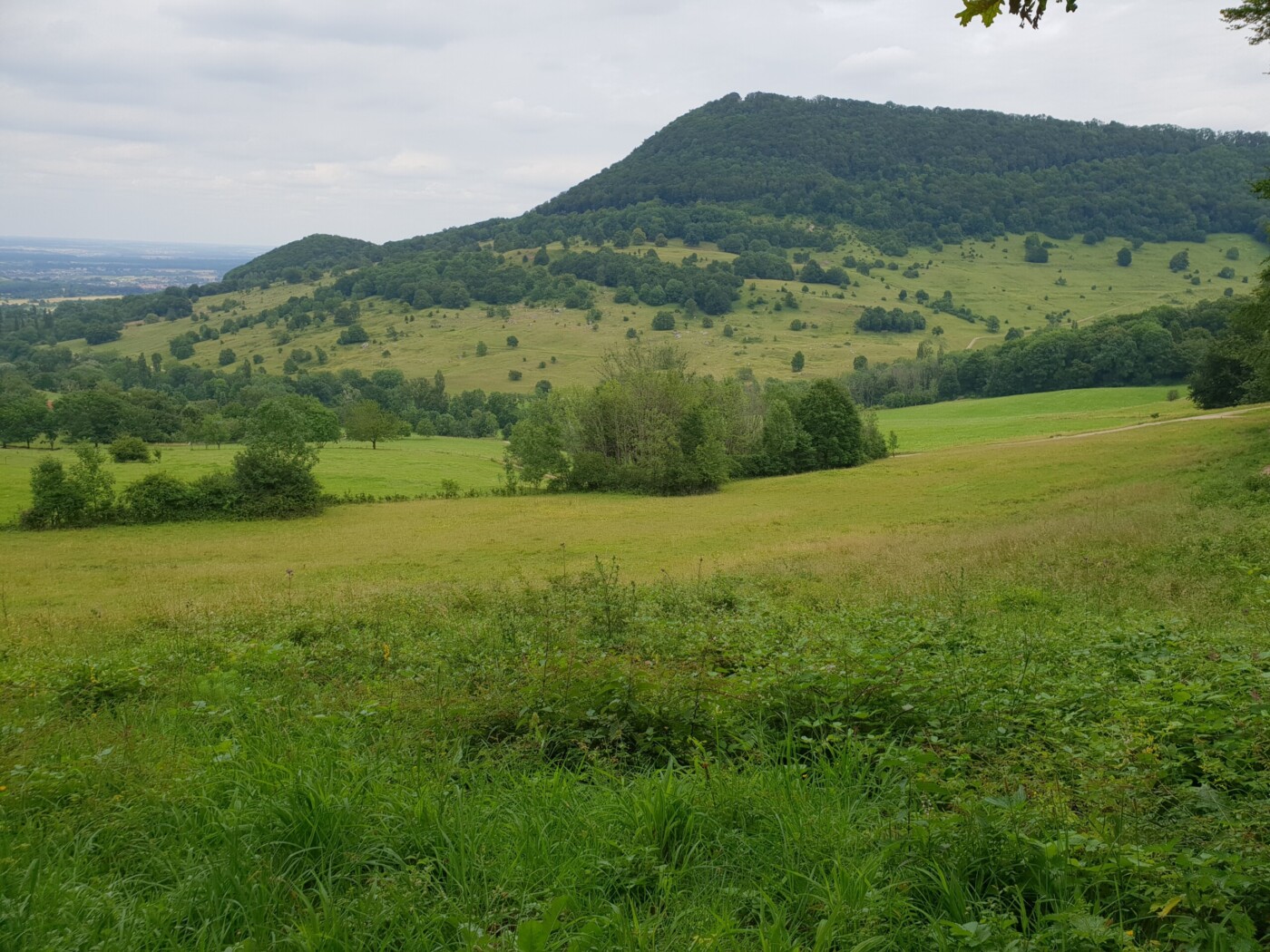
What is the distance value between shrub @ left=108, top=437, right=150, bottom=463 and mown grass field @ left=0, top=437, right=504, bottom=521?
5.18 ft

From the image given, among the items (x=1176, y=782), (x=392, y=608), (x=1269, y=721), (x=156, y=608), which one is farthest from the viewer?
(x=156, y=608)

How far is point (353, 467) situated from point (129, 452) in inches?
814

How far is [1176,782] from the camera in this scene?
425cm

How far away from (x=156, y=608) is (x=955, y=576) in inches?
605

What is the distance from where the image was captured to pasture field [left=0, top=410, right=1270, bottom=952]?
331 cm

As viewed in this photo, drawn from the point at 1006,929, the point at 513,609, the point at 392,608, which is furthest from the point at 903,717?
the point at 392,608

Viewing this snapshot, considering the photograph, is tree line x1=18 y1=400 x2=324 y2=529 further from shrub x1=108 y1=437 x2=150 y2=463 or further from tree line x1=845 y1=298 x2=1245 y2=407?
tree line x1=845 y1=298 x2=1245 y2=407

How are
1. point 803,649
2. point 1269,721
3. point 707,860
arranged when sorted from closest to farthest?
point 707,860 → point 1269,721 → point 803,649

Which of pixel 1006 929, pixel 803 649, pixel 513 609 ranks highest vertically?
pixel 1006 929

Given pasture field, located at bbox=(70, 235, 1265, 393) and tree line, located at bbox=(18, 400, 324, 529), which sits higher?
pasture field, located at bbox=(70, 235, 1265, 393)

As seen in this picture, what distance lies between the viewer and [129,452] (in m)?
70.7

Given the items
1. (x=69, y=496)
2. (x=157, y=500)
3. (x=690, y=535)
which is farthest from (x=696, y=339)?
(x=690, y=535)

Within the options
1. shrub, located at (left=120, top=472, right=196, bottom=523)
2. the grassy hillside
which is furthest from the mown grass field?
the grassy hillside

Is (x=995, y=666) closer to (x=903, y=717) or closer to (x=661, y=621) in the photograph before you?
(x=903, y=717)
